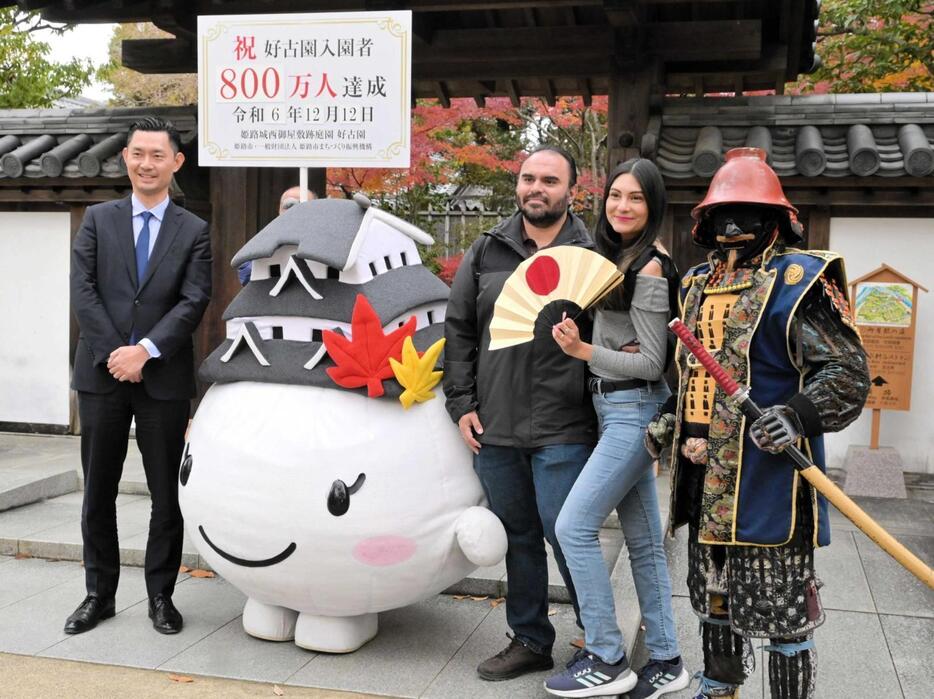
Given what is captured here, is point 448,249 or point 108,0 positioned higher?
point 108,0

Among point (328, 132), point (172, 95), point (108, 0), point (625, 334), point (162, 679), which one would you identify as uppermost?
point (172, 95)

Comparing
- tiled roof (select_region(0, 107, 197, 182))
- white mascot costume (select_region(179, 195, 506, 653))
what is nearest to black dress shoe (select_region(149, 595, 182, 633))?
white mascot costume (select_region(179, 195, 506, 653))

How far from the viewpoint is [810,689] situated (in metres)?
3.25

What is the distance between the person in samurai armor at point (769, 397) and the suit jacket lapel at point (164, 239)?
2.56 m

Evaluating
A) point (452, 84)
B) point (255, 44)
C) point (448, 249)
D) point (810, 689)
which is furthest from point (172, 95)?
point (810, 689)

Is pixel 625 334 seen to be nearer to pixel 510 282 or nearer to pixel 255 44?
pixel 510 282

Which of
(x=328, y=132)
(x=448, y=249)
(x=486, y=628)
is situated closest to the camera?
(x=486, y=628)

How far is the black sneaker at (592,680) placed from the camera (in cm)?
374

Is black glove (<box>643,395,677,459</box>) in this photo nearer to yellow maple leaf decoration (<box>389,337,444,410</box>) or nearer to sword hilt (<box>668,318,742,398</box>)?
sword hilt (<box>668,318,742,398</box>)

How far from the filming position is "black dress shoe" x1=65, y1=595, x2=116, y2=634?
4656mm

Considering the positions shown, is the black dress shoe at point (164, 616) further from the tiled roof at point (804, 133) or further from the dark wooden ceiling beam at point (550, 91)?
the dark wooden ceiling beam at point (550, 91)

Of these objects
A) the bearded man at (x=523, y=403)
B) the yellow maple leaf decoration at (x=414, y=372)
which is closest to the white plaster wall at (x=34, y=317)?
the yellow maple leaf decoration at (x=414, y=372)

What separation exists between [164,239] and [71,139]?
196 inches

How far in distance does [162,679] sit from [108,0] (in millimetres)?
5770
